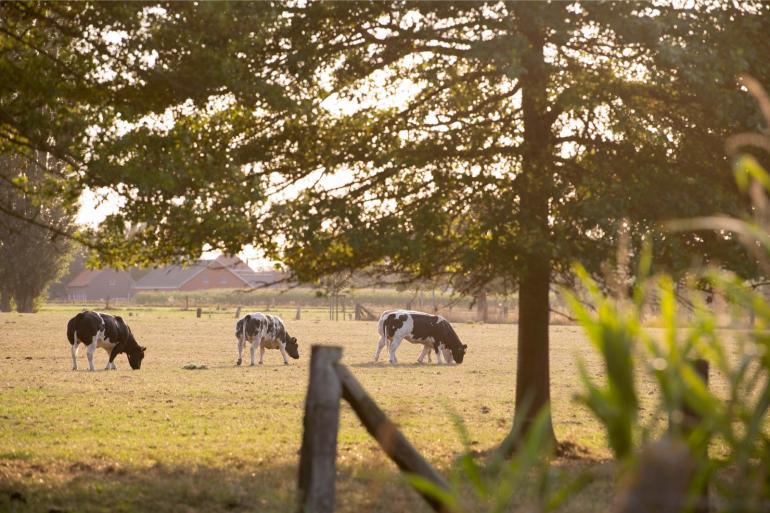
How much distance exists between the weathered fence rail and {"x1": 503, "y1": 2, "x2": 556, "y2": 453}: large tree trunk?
5273 mm

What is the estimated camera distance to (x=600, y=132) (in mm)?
13023

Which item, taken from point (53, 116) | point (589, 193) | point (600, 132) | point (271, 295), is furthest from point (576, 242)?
point (271, 295)

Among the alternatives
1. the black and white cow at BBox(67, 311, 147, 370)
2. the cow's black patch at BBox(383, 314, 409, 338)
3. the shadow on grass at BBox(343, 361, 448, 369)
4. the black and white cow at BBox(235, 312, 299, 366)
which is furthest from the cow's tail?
the cow's black patch at BBox(383, 314, 409, 338)

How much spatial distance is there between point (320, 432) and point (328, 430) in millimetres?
46

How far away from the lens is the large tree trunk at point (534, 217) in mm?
11609

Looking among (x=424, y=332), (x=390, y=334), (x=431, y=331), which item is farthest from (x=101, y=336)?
(x=431, y=331)

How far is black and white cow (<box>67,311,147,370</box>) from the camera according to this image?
27.6 meters

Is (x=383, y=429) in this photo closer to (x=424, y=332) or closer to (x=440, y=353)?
(x=424, y=332)

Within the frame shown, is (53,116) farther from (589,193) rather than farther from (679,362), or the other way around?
(679,362)

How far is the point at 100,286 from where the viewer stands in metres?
152

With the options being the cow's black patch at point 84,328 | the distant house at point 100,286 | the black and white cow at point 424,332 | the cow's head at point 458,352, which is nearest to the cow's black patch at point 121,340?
the cow's black patch at point 84,328

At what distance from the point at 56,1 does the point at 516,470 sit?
935cm

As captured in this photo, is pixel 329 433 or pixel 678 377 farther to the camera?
pixel 329 433

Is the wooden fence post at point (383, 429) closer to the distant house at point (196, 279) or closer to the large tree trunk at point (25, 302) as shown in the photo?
the large tree trunk at point (25, 302)
